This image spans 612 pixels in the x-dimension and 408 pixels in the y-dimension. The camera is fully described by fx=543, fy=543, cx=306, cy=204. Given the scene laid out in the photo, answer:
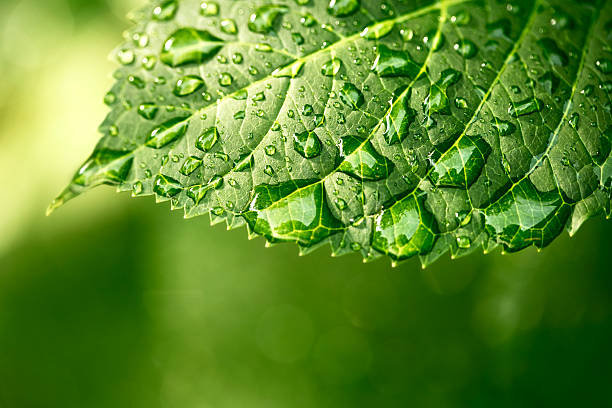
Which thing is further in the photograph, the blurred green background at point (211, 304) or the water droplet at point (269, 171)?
the blurred green background at point (211, 304)

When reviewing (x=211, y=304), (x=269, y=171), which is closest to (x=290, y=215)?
(x=269, y=171)

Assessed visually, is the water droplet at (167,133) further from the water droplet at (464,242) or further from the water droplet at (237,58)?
the water droplet at (464,242)

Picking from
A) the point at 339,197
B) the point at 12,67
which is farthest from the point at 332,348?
the point at 12,67

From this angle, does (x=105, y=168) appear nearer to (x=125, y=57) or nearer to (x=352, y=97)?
(x=125, y=57)

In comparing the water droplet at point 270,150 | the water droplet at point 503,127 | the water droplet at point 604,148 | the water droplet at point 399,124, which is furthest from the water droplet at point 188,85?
the water droplet at point 604,148

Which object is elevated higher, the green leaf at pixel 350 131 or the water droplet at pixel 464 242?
the green leaf at pixel 350 131

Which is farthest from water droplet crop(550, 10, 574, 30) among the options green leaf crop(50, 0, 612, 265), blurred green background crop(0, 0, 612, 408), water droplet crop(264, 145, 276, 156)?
blurred green background crop(0, 0, 612, 408)
